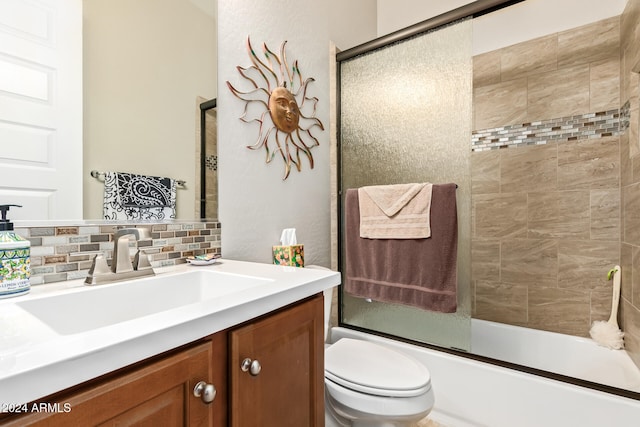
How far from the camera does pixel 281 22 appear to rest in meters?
1.54

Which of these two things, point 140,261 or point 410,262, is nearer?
point 140,261

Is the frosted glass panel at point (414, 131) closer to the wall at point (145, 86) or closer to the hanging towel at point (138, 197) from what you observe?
the wall at point (145, 86)

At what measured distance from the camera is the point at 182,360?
1.63 feet

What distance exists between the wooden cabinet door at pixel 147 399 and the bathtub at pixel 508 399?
1.33 m

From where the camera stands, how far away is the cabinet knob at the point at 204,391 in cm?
Answer: 51

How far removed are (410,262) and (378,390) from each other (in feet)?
2.15

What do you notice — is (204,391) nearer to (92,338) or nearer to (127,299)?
(92,338)

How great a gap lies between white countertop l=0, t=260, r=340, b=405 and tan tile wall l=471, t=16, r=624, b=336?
6.00 feet

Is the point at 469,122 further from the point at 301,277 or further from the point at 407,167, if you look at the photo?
the point at 301,277

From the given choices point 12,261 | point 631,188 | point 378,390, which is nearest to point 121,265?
point 12,261

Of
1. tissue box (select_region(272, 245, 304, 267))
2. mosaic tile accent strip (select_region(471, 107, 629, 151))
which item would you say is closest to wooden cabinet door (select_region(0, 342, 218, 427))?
tissue box (select_region(272, 245, 304, 267))

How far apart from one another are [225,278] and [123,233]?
29cm

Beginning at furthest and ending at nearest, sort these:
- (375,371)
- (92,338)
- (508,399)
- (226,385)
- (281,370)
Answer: (508,399)
(375,371)
(281,370)
(226,385)
(92,338)

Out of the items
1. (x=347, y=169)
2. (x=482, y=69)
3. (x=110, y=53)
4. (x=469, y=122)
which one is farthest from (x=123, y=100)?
(x=482, y=69)
